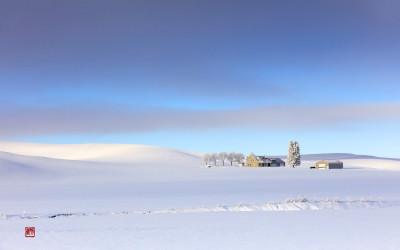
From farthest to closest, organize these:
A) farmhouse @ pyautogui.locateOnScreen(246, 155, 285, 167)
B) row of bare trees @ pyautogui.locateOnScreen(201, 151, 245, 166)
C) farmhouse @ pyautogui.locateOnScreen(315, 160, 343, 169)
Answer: row of bare trees @ pyautogui.locateOnScreen(201, 151, 245, 166)
farmhouse @ pyautogui.locateOnScreen(246, 155, 285, 167)
farmhouse @ pyautogui.locateOnScreen(315, 160, 343, 169)

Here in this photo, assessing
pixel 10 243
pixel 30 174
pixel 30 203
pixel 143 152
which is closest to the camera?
pixel 10 243

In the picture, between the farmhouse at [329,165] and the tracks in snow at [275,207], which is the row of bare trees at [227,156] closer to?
the farmhouse at [329,165]

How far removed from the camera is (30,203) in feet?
99.5

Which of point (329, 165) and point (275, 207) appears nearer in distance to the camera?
point (275, 207)

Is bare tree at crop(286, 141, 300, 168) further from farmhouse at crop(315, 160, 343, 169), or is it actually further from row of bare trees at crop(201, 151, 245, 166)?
row of bare trees at crop(201, 151, 245, 166)

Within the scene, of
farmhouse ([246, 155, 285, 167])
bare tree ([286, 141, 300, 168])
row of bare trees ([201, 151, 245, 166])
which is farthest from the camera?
row of bare trees ([201, 151, 245, 166])

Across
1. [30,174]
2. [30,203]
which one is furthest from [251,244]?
[30,174]

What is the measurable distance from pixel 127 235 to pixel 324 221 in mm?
9213

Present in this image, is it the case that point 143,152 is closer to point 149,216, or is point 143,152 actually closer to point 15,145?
point 15,145

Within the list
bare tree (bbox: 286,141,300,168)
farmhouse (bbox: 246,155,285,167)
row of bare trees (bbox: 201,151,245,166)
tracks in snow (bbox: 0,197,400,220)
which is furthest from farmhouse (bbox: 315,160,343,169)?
tracks in snow (bbox: 0,197,400,220)

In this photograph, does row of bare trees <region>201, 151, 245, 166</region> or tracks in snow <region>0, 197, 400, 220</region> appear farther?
row of bare trees <region>201, 151, 245, 166</region>

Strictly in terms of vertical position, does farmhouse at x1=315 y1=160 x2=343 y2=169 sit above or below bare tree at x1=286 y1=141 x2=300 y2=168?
below

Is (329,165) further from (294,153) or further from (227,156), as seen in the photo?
(227,156)

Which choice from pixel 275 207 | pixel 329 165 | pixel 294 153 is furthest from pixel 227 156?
pixel 275 207
